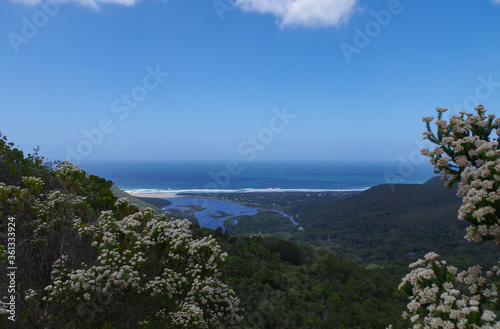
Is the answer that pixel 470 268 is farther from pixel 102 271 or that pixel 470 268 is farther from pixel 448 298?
pixel 102 271

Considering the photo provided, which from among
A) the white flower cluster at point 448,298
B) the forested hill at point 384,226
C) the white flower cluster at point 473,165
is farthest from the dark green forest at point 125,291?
the forested hill at point 384,226

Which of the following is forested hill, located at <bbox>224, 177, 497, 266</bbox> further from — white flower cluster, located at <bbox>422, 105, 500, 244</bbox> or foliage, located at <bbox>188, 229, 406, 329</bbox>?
white flower cluster, located at <bbox>422, 105, 500, 244</bbox>

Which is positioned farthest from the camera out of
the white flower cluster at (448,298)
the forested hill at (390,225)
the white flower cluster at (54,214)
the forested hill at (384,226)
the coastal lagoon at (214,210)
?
the coastal lagoon at (214,210)

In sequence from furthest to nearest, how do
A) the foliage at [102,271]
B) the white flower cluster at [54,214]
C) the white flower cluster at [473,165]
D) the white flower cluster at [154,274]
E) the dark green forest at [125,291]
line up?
the white flower cluster at [54,214], the dark green forest at [125,291], the white flower cluster at [154,274], the foliage at [102,271], the white flower cluster at [473,165]

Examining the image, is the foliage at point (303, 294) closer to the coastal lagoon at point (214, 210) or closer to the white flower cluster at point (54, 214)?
the white flower cluster at point (54, 214)

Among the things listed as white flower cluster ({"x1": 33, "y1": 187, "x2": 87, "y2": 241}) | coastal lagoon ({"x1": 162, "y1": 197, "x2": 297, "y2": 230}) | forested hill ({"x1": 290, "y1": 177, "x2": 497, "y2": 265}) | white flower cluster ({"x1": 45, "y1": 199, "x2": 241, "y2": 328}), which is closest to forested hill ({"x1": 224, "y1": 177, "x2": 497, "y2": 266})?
forested hill ({"x1": 290, "y1": 177, "x2": 497, "y2": 265})

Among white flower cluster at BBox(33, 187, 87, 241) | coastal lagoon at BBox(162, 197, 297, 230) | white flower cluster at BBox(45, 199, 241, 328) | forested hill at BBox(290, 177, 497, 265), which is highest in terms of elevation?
white flower cluster at BBox(33, 187, 87, 241)

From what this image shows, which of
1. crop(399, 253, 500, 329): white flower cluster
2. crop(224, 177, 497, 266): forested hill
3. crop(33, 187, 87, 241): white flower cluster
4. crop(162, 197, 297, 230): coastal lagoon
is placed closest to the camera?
crop(399, 253, 500, 329): white flower cluster

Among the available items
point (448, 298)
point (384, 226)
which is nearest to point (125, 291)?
point (448, 298)
